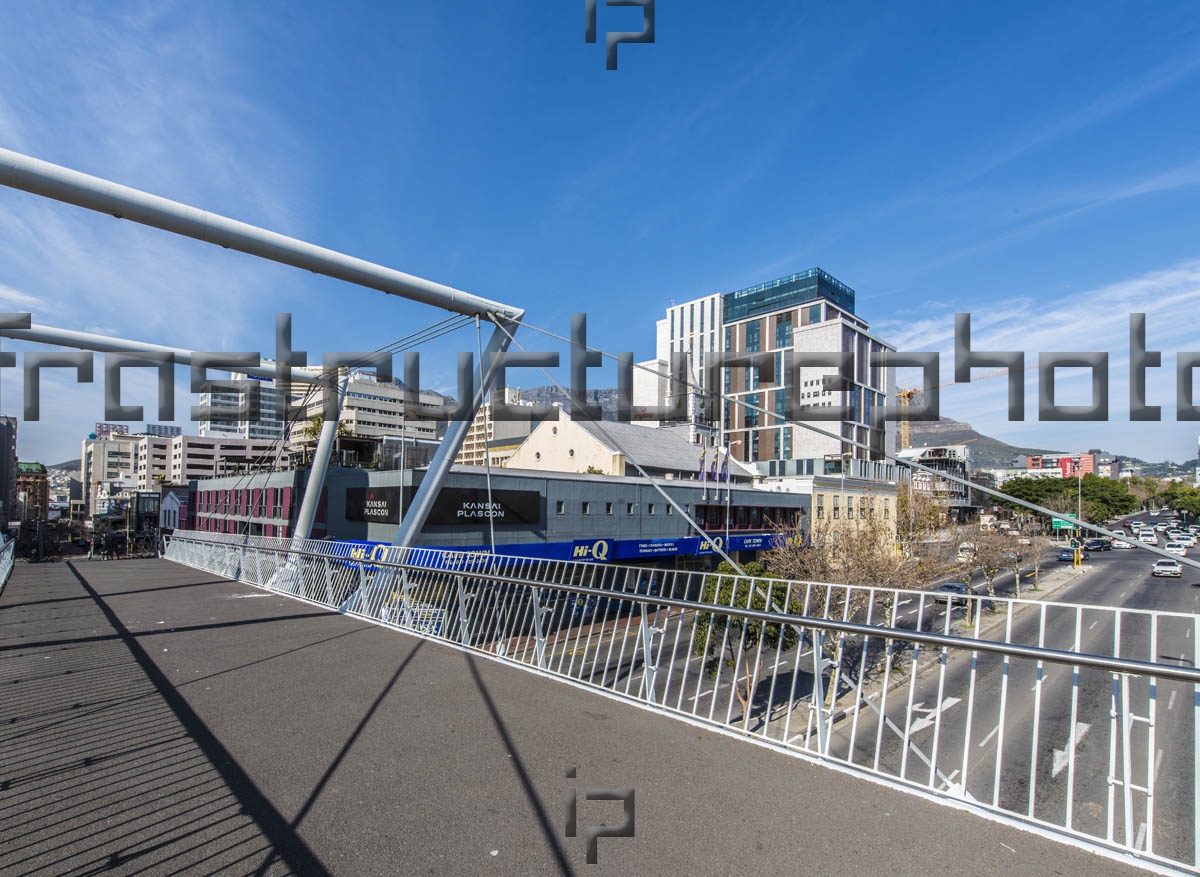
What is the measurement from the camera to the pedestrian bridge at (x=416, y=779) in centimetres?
300

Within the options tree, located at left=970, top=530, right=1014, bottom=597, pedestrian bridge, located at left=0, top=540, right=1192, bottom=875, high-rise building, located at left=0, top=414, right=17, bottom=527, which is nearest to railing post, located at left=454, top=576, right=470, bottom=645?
pedestrian bridge, located at left=0, top=540, right=1192, bottom=875

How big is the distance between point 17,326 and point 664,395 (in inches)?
1865

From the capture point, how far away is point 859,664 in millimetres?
8516

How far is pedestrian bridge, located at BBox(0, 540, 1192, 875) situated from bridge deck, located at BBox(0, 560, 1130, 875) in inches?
0.6

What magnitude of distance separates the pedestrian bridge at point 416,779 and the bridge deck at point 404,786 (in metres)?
0.01

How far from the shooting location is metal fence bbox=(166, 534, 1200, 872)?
3455 mm

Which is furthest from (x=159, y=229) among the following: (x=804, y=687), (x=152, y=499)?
(x=152, y=499)

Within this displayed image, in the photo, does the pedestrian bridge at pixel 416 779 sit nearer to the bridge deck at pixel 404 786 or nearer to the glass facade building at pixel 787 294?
the bridge deck at pixel 404 786

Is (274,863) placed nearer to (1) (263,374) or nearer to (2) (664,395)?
(1) (263,374)

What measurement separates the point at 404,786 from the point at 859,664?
672 centimetres

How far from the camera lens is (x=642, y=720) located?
484 cm

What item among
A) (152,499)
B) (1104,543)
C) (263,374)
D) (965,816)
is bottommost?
(1104,543)

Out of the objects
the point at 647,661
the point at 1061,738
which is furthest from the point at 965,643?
the point at 1061,738

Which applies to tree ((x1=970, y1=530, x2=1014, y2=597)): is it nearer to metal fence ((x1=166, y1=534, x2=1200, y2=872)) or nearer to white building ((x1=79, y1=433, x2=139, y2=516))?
metal fence ((x1=166, y1=534, x2=1200, y2=872))
